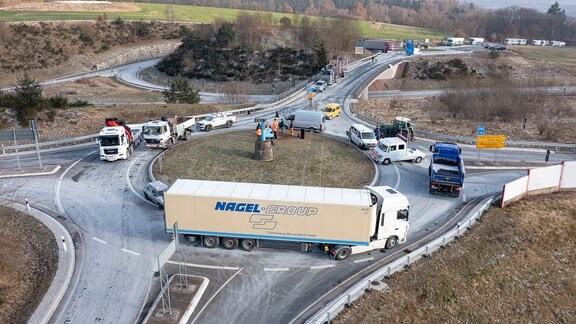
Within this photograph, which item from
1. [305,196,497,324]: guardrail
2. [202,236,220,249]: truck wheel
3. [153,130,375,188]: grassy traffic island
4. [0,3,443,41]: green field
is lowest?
[305,196,497,324]: guardrail

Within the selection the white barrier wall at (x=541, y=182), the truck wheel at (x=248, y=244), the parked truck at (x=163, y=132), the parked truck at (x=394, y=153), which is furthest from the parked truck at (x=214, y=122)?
the white barrier wall at (x=541, y=182)

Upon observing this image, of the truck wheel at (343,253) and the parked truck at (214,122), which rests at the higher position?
the parked truck at (214,122)

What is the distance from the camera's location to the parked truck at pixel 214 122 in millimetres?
44625

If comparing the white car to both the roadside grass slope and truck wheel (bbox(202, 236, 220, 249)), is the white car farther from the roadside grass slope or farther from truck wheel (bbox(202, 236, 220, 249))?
truck wheel (bbox(202, 236, 220, 249))

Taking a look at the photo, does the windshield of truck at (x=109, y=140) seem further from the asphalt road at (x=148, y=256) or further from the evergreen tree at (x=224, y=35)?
the evergreen tree at (x=224, y=35)

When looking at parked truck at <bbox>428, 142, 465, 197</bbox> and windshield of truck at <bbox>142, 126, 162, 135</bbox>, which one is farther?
windshield of truck at <bbox>142, 126, 162, 135</bbox>

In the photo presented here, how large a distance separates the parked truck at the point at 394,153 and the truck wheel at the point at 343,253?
51.3 ft

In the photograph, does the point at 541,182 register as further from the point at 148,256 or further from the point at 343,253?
the point at 148,256

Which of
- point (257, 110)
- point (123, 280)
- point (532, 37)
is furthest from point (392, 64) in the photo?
point (532, 37)

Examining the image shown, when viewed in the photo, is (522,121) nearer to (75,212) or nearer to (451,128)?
(451,128)

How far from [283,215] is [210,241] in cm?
442

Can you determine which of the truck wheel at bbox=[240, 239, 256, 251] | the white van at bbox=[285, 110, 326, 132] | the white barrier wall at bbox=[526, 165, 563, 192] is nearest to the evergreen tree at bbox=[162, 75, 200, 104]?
the white van at bbox=[285, 110, 326, 132]

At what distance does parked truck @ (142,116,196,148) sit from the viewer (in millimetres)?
37250

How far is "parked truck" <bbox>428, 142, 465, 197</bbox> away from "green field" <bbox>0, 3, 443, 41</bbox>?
88.9 m
